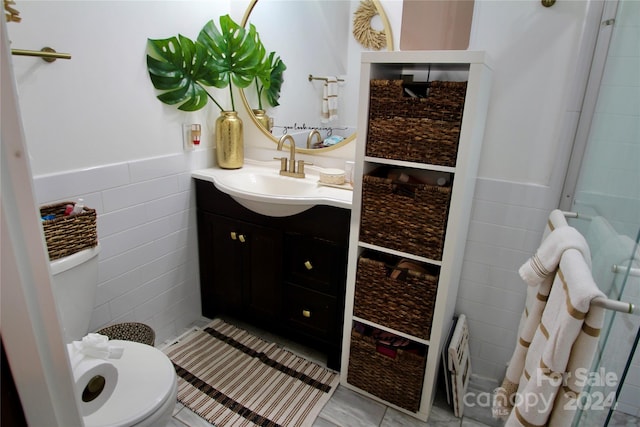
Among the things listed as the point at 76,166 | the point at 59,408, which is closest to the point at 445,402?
the point at 59,408

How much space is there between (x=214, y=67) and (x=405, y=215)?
124 centimetres

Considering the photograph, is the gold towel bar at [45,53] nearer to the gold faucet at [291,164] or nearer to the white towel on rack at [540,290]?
the gold faucet at [291,164]

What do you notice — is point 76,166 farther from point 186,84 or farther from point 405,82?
point 405,82

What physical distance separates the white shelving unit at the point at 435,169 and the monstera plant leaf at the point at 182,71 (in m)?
0.92

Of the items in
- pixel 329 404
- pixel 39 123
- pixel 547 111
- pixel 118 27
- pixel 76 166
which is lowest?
pixel 329 404

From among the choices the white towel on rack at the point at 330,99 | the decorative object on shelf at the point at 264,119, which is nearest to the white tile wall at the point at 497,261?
the white towel on rack at the point at 330,99

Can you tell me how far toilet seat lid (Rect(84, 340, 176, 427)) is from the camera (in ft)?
3.53

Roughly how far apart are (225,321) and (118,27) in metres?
1.60

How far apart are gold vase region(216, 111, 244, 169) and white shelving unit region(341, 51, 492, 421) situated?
34.5 inches

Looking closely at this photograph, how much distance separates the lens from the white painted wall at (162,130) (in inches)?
53.6

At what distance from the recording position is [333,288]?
174cm

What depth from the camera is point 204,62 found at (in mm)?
1851

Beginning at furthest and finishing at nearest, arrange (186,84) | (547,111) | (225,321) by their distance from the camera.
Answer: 1. (225,321)
2. (186,84)
3. (547,111)

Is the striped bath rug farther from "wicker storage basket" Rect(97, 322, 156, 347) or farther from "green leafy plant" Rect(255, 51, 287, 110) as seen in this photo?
"green leafy plant" Rect(255, 51, 287, 110)
